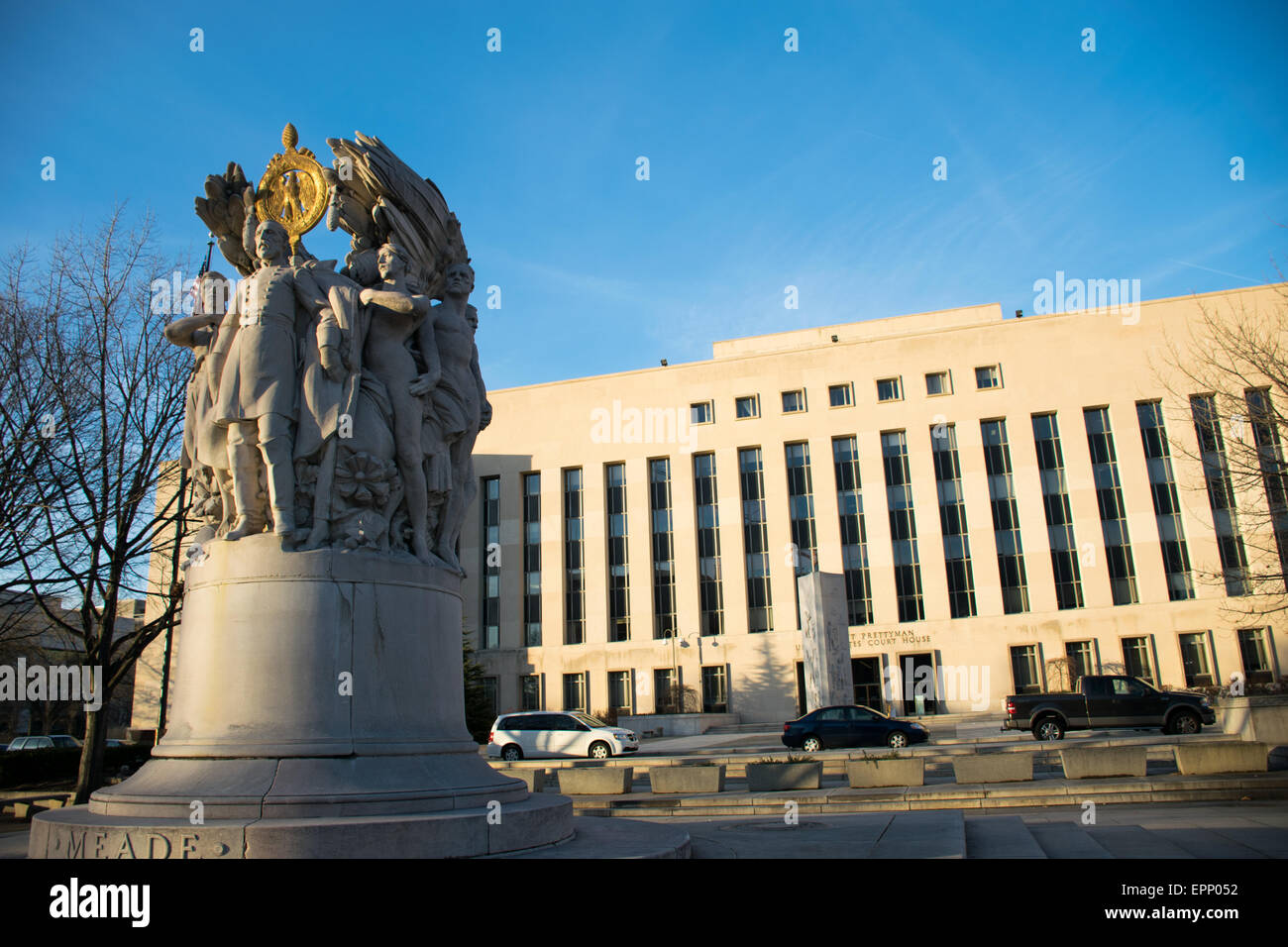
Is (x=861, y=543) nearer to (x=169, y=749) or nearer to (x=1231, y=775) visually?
(x=1231, y=775)

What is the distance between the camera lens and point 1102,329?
152 ft

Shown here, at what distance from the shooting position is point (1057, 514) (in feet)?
149

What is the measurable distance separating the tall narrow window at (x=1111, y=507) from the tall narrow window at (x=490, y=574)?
33873 mm

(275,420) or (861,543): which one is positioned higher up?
(861,543)

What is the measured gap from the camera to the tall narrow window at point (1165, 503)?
143 ft

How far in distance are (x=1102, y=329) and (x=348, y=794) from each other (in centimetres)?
4975

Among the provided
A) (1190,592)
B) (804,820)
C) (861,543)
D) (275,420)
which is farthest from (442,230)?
(1190,592)

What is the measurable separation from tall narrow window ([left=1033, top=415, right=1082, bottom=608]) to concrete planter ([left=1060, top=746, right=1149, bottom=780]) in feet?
108

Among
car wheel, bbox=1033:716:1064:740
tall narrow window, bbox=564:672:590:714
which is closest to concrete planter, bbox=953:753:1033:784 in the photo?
car wheel, bbox=1033:716:1064:740

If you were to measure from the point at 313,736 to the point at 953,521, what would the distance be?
4470cm

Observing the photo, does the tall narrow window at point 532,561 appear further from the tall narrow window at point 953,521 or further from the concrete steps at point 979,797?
the concrete steps at point 979,797

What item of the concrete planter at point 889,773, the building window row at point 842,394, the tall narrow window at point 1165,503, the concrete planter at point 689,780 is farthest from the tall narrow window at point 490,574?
the concrete planter at point 889,773

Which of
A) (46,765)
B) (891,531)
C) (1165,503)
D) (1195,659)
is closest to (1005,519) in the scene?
(891,531)

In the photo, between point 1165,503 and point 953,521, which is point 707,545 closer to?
point 953,521
